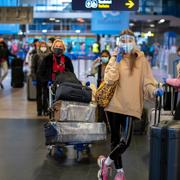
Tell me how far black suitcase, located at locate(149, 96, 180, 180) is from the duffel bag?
257 cm

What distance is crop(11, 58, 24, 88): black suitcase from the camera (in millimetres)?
17641

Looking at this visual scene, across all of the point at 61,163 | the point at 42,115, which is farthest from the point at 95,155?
the point at 42,115

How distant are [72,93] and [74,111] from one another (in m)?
0.25

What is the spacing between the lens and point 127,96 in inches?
199

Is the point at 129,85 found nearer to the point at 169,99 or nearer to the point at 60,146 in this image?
the point at 60,146

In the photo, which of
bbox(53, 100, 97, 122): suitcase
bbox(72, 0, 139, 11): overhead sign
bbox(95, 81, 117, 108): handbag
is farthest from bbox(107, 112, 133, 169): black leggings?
bbox(72, 0, 139, 11): overhead sign

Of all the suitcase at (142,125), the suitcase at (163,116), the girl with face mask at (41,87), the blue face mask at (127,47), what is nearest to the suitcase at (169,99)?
the suitcase at (163,116)

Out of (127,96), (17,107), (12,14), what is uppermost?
(12,14)

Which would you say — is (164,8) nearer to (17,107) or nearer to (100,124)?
(17,107)

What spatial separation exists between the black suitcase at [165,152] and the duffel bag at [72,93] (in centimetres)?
257

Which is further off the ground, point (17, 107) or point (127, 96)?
point (127, 96)

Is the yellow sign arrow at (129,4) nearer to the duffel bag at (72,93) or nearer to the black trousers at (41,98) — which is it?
the black trousers at (41,98)

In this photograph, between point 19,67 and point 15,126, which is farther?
point 19,67

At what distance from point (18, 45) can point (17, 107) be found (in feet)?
83.2
